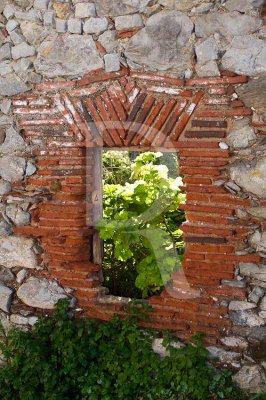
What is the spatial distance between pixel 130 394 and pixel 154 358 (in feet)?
1.02

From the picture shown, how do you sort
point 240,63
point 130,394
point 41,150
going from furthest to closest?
1. point 41,150
2. point 130,394
3. point 240,63

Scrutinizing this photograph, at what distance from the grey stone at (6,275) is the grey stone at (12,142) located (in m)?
0.99

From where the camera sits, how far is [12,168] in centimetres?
445

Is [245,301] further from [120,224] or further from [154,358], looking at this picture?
[120,224]

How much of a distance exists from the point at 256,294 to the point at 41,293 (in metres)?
1.75

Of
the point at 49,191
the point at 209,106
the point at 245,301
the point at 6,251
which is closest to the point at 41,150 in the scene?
the point at 49,191

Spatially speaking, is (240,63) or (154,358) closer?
(240,63)

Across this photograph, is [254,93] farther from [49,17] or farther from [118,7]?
[49,17]

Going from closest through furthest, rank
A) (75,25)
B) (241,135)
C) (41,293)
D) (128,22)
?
(241,135)
(128,22)
(75,25)
(41,293)

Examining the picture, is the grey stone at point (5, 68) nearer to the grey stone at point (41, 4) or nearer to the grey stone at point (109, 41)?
the grey stone at point (41, 4)

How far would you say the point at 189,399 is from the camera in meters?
3.82

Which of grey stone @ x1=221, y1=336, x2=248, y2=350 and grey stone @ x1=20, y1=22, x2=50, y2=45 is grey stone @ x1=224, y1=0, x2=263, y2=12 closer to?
grey stone @ x1=20, y1=22, x2=50, y2=45

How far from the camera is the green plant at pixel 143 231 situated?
4.25 meters

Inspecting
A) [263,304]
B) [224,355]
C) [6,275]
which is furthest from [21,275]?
[263,304]
